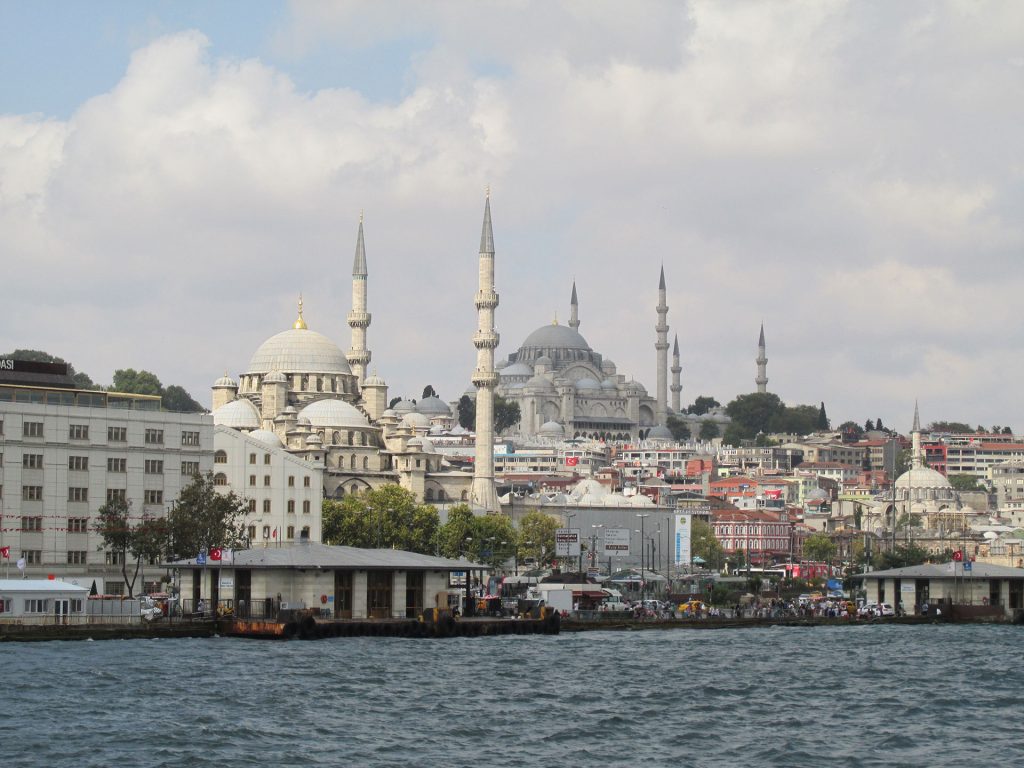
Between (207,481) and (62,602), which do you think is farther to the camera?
(207,481)

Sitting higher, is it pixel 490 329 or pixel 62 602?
pixel 490 329

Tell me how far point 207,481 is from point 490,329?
52.8 metres

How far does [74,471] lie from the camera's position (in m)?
71.6

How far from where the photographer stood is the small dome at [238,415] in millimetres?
121625

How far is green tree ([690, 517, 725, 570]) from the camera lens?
457 feet

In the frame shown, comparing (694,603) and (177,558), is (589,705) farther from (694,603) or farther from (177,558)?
(694,603)

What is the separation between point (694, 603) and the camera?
8119 centimetres

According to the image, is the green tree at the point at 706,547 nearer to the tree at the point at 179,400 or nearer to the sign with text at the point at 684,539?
the sign with text at the point at 684,539

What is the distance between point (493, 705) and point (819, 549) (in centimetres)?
10741

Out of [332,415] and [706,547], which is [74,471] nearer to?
[332,415]

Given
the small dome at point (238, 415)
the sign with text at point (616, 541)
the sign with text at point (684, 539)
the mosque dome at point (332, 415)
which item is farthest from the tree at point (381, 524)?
the sign with text at point (684, 539)

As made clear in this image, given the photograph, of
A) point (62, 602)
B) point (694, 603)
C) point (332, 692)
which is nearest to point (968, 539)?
point (694, 603)

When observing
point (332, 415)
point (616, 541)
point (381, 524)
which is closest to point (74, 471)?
point (381, 524)

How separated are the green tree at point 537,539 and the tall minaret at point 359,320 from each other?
22755 mm
